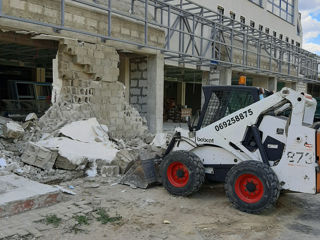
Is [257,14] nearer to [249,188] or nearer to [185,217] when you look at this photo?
[249,188]

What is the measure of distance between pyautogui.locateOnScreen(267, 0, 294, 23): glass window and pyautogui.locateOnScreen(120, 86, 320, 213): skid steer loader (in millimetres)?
22736

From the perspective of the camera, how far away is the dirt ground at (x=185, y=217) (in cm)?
398

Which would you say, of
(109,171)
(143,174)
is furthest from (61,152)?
(143,174)

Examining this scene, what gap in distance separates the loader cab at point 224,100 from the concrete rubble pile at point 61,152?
1.46m

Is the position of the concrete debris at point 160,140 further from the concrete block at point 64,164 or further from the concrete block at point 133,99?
the concrete block at point 64,164

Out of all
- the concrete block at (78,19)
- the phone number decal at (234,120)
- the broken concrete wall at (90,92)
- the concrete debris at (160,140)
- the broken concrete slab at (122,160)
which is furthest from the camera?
the concrete debris at (160,140)

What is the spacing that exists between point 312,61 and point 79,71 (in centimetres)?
2017

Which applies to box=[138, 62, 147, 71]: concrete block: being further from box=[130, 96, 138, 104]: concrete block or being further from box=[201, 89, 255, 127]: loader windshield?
box=[201, 89, 255, 127]: loader windshield

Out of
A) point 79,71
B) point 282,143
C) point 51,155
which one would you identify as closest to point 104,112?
point 79,71

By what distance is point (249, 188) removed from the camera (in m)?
4.70

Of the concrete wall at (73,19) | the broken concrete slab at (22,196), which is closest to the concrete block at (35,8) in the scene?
the concrete wall at (73,19)

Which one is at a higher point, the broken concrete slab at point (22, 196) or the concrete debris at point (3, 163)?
the concrete debris at point (3, 163)

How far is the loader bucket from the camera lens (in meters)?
5.90

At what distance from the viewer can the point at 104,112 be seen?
30.9 ft
